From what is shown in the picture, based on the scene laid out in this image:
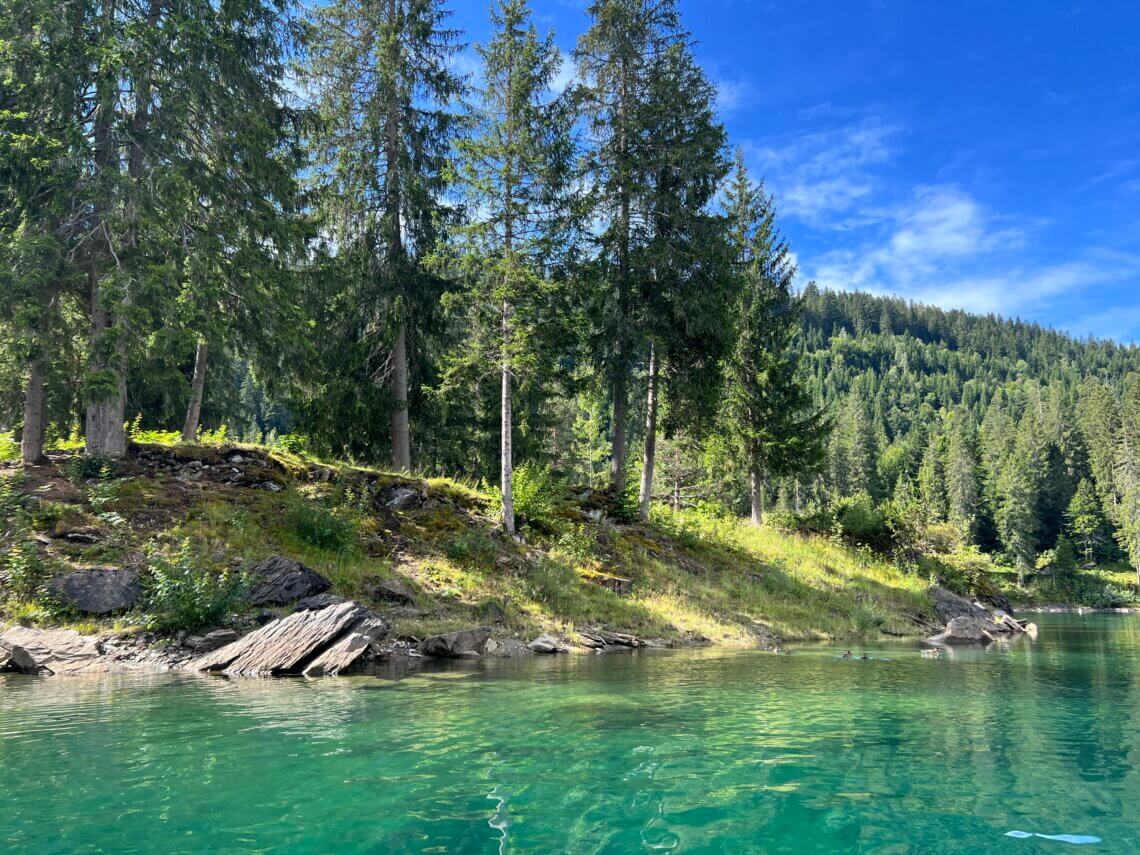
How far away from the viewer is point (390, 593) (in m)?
15.7

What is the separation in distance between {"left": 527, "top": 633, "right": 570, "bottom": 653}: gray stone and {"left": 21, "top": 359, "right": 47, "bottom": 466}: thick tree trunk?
12.8 m

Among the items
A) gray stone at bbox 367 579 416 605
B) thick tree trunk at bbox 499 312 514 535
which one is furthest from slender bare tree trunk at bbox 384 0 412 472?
gray stone at bbox 367 579 416 605

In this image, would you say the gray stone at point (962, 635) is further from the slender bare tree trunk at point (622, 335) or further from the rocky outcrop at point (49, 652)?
the rocky outcrop at point (49, 652)

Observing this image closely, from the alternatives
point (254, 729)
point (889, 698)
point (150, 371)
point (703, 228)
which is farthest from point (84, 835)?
point (703, 228)

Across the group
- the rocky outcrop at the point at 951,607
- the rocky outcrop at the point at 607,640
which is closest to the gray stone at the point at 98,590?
the rocky outcrop at the point at 607,640

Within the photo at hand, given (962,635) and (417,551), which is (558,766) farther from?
(962,635)

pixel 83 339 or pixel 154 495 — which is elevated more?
pixel 83 339

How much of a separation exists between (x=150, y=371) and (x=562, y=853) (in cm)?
1549

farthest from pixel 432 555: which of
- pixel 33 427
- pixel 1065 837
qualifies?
pixel 1065 837

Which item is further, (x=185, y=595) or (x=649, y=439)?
(x=649, y=439)

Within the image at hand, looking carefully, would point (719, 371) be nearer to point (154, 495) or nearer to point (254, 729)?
point (154, 495)

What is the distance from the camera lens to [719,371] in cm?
2556

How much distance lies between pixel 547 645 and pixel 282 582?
590 cm

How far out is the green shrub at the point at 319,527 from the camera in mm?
16672
